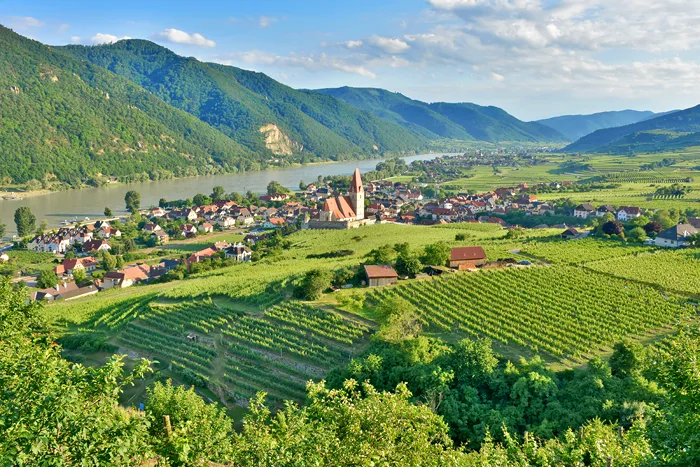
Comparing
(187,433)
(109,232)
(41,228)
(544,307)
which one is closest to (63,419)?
(187,433)

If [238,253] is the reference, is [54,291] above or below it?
below

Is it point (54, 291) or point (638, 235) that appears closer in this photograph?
point (638, 235)

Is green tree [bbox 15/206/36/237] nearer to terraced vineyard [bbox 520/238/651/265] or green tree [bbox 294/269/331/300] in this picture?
green tree [bbox 294/269/331/300]

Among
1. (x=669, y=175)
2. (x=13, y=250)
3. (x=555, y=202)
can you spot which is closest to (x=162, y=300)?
(x=13, y=250)

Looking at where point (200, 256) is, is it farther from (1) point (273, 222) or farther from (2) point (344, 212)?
(1) point (273, 222)

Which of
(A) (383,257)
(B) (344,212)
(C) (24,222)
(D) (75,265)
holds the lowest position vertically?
(D) (75,265)
